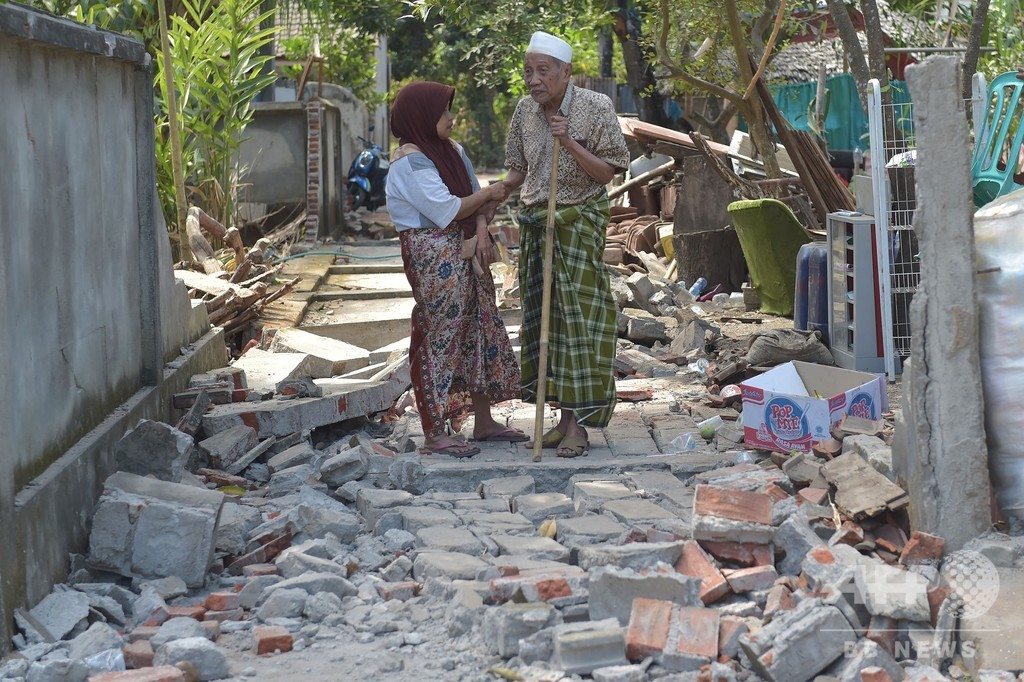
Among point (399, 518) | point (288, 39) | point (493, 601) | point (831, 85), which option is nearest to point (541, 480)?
point (399, 518)

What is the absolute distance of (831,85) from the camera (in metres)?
18.5

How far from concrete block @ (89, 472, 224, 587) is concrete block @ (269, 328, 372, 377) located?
3244 millimetres

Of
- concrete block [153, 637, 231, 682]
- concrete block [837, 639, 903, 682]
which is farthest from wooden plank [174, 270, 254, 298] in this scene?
concrete block [837, 639, 903, 682]

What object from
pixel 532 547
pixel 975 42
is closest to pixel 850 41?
pixel 975 42

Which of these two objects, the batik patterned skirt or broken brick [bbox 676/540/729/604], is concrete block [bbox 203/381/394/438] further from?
broken brick [bbox 676/540/729/604]

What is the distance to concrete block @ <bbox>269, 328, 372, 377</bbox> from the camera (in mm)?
7430

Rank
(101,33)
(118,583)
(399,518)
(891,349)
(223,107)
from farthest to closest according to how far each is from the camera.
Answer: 1. (223,107)
2. (891,349)
3. (101,33)
4. (399,518)
5. (118,583)

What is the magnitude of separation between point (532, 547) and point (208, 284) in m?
4.65

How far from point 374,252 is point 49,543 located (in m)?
10.8

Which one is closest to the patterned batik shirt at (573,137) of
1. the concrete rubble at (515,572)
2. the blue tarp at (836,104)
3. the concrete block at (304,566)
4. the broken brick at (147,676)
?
the concrete rubble at (515,572)

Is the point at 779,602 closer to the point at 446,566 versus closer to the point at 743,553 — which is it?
the point at 743,553

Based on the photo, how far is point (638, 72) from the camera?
50.8 ft

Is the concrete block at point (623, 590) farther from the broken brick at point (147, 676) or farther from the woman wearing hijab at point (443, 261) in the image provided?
the woman wearing hijab at point (443, 261)

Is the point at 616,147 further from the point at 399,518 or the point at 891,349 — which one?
the point at 891,349
